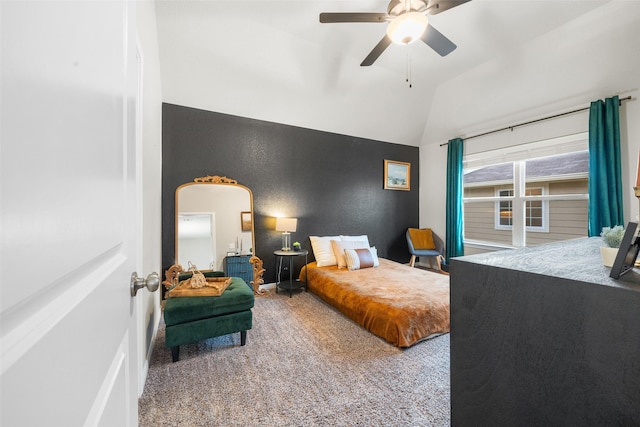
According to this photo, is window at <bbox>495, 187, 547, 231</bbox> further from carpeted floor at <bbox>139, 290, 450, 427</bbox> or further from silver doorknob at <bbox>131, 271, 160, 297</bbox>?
silver doorknob at <bbox>131, 271, 160, 297</bbox>

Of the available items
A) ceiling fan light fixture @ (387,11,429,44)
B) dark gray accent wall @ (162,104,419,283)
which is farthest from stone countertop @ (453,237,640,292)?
dark gray accent wall @ (162,104,419,283)

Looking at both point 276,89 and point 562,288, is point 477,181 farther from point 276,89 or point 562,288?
point 562,288

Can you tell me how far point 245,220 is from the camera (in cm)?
372

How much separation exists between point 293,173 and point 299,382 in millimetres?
2956

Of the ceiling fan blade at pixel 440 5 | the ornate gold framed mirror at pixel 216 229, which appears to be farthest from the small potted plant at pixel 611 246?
the ornate gold framed mirror at pixel 216 229

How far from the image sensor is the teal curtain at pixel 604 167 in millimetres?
2967

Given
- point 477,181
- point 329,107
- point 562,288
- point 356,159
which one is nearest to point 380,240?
point 356,159

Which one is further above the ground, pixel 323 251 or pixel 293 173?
pixel 293 173

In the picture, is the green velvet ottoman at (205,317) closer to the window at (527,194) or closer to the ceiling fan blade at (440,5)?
the ceiling fan blade at (440,5)

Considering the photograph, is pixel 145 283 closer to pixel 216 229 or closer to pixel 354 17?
pixel 354 17

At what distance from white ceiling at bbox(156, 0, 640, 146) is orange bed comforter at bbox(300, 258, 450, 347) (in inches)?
98.4

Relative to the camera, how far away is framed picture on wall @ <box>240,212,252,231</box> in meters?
3.70

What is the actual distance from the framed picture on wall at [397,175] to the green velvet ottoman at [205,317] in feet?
11.8

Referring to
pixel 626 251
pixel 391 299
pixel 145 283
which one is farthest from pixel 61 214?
pixel 391 299
